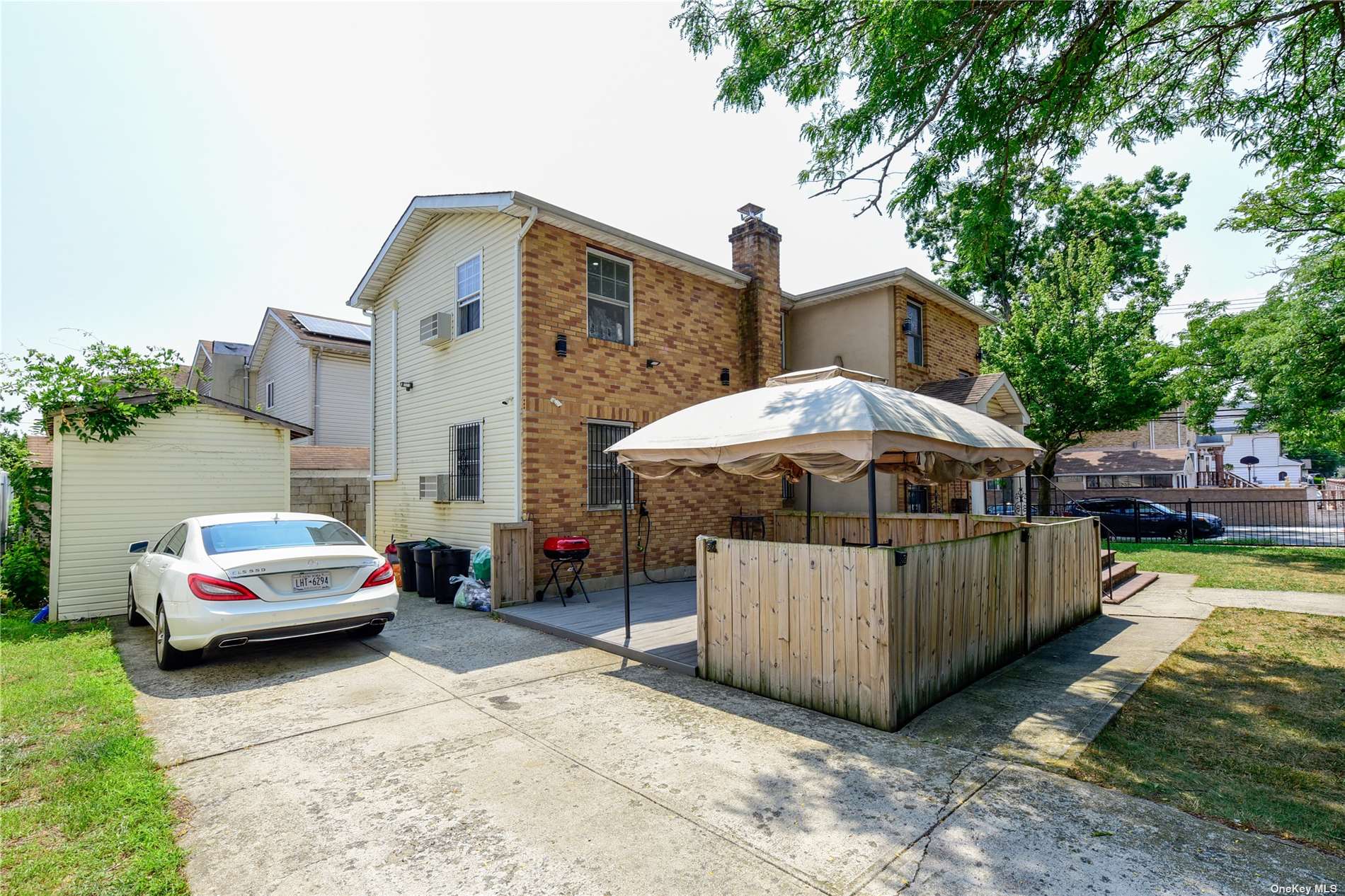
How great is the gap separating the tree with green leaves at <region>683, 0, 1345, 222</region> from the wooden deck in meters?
5.16

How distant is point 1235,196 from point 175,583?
18550 mm

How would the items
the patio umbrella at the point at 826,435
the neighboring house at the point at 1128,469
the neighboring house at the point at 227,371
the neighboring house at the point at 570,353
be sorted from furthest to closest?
the neighboring house at the point at 1128,469 < the neighboring house at the point at 227,371 < the neighboring house at the point at 570,353 < the patio umbrella at the point at 826,435

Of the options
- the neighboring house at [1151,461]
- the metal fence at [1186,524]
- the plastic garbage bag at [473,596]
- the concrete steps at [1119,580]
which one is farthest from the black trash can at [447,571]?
the neighboring house at [1151,461]

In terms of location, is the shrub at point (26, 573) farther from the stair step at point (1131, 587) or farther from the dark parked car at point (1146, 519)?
the dark parked car at point (1146, 519)

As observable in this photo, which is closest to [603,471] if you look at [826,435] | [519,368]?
[519,368]

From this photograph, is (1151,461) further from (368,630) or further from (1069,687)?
(368,630)

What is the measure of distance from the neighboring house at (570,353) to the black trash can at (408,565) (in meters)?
0.69

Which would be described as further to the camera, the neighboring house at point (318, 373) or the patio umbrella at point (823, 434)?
the neighboring house at point (318, 373)

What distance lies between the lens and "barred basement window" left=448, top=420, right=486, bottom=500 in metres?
10.4

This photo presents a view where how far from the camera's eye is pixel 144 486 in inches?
363

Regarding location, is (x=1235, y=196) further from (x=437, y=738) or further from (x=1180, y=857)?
(x=437, y=738)

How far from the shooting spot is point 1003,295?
97.3ft

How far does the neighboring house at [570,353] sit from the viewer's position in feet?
31.8

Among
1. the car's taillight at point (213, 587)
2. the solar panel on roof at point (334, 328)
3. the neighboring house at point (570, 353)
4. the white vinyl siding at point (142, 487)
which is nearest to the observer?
the car's taillight at point (213, 587)
